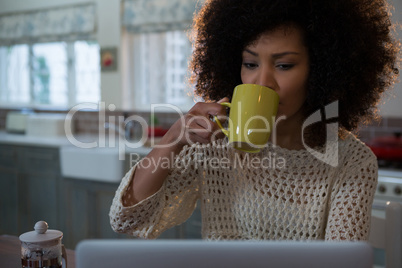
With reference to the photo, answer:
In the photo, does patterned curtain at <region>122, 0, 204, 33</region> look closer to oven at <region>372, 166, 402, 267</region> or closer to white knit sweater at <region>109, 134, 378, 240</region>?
oven at <region>372, 166, 402, 267</region>

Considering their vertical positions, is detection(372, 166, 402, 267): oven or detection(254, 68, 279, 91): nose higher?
detection(254, 68, 279, 91): nose

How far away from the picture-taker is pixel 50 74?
4.14 meters

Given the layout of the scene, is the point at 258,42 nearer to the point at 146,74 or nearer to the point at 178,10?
the point at 178,10

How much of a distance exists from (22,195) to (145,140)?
4.01ft

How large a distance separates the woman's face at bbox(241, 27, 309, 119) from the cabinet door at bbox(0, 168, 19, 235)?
9.82ft

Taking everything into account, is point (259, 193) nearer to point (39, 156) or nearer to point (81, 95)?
point (39, 156)

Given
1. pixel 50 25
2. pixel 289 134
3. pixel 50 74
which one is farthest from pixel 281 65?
pixel 50 74

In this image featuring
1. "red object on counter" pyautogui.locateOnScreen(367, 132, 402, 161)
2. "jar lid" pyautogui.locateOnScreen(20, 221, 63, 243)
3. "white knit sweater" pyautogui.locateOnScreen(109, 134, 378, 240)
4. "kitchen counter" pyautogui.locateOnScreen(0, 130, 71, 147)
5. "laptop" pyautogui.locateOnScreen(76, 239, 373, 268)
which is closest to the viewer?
"laptop" pyautogui.locateOnScreen(76, 239, 373, 268)

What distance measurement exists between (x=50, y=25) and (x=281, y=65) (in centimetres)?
346

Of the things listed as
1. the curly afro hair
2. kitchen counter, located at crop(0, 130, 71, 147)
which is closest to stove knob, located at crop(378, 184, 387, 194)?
the curly afro hair

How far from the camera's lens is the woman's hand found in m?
0.93

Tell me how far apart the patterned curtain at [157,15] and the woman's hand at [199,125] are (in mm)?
2334

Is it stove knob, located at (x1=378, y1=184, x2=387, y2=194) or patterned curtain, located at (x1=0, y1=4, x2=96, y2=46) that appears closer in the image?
stove knob, located at (x1=378, y1=184, x2=387, y2=194)

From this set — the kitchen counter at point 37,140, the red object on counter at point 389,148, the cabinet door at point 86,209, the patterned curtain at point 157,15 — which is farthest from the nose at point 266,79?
the kitchen counter at point 37,140
